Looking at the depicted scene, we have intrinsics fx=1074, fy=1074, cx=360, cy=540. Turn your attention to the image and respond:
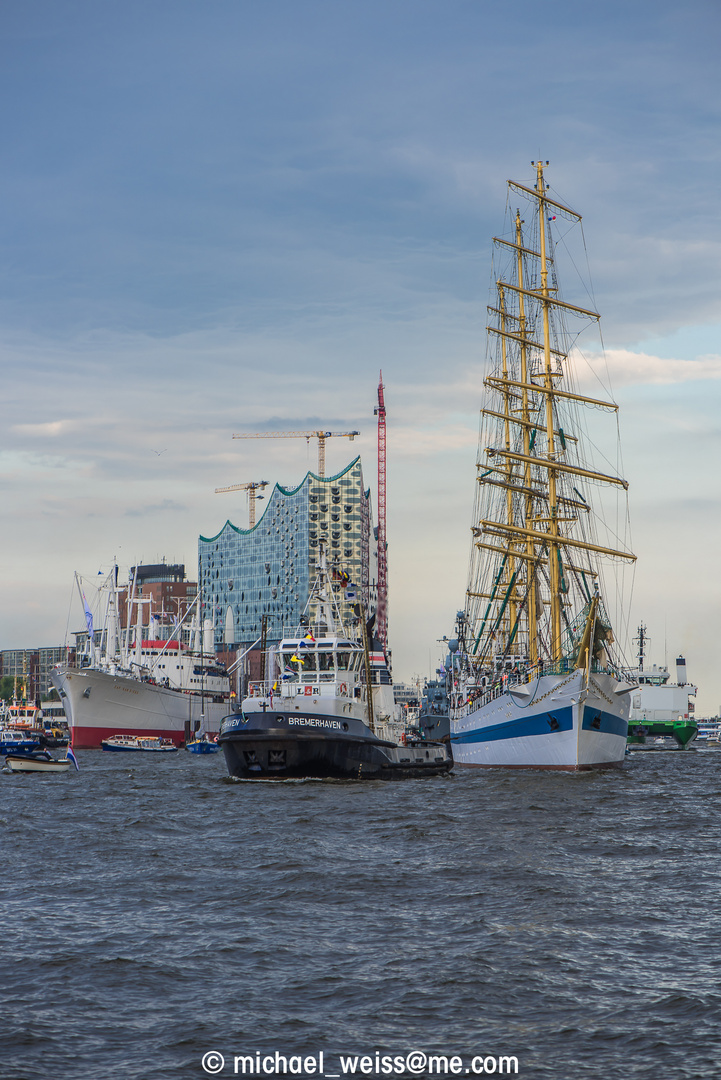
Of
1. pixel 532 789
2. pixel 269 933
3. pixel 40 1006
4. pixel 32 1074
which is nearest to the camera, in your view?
pixel 32 1074

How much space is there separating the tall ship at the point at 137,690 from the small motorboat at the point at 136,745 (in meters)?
4.56

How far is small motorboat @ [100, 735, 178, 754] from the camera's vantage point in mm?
124000

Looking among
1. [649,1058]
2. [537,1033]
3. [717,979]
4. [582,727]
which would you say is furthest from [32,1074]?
[582,727]

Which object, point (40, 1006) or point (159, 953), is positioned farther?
point (159, 953)

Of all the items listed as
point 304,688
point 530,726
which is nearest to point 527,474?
point 530,726

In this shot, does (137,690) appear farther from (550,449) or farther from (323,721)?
(323,721)

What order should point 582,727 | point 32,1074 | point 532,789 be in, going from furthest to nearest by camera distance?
1. point 582,727
2. point 532,789
3. point 32,1074

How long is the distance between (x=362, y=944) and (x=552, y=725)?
48.1 m

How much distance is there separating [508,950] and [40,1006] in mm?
8349

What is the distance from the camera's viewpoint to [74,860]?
3123 centimetres

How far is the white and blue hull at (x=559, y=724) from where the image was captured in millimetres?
65750

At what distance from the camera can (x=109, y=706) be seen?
132750mm

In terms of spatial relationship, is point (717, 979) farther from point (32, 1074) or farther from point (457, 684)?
point (457, 684)

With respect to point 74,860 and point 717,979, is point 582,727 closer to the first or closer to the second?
point 74,860
